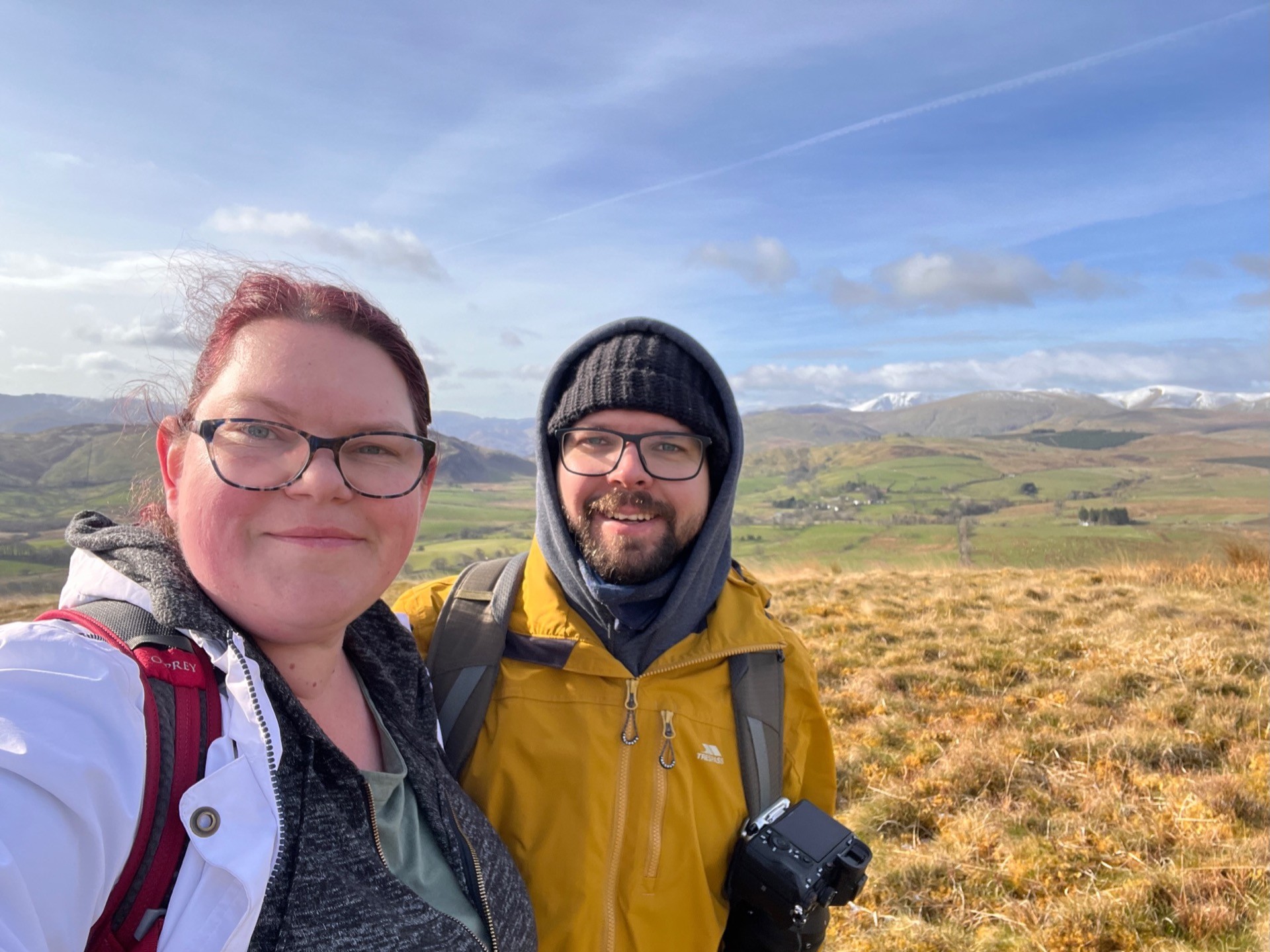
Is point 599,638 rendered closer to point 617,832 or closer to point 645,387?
point 617,832

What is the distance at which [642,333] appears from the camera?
2816 mm

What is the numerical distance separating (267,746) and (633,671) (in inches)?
50.4

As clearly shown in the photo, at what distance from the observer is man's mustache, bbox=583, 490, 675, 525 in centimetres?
258

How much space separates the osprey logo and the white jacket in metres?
1.39

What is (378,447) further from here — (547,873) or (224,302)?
(547,873)

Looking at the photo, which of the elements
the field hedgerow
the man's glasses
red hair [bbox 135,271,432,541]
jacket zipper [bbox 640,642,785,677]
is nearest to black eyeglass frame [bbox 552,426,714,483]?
the man's glasses

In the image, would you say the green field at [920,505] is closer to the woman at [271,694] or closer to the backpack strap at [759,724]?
the woman at [271,694]

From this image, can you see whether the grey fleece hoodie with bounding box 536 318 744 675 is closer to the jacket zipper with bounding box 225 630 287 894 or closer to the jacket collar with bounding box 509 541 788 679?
the jacket collar with bounding box 509 541 788 679

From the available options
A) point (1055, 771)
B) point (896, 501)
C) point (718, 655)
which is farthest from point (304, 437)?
point (896, 501)

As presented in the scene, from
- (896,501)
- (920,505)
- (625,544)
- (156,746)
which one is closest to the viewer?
(156,746)

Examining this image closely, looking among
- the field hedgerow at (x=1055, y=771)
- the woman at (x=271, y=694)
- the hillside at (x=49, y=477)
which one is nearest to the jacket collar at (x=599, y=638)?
the woman at (x=271, y=694)

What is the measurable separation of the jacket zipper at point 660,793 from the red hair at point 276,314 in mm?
1428

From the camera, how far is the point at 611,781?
7.15 ft

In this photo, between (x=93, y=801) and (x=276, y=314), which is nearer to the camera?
(x=93, y=801)
